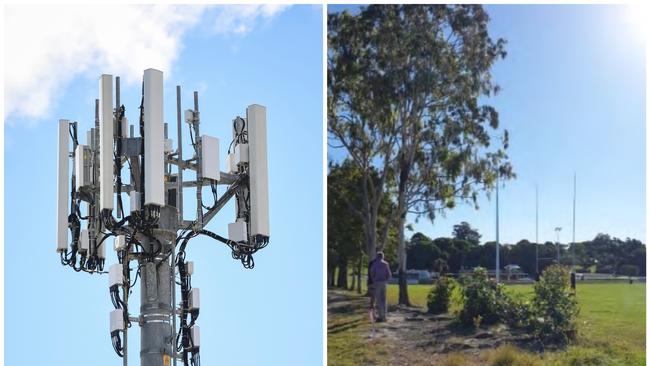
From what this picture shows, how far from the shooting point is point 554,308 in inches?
475

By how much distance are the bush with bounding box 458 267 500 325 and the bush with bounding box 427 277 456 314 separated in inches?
6.6

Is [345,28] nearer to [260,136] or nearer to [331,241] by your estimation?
[331,241]

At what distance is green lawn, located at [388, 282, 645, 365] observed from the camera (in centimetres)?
1177

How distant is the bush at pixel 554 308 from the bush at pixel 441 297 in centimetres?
97

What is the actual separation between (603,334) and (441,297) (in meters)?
1.86

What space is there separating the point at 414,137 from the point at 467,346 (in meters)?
2.65

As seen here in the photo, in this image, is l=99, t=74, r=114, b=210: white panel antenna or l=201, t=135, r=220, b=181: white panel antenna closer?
l=99, t=74, r=114, b=210: white panel antenna

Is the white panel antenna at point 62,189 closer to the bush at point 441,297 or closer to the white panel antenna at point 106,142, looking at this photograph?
the white panel antenna at point 106,142

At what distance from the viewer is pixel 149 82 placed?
866cm

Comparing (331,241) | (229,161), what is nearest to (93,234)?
(229,161)

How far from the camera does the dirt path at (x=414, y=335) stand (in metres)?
12.0

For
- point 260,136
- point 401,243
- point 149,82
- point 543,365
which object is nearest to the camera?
point 149,82

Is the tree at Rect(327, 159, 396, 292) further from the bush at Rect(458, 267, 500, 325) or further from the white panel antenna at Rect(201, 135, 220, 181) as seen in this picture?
the white panel antenna at Rect(201, 135, 220, 181)

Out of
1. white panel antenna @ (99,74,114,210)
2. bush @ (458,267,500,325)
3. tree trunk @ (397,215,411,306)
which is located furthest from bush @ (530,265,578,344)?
white panel antenna @ (99,74,114,210)
